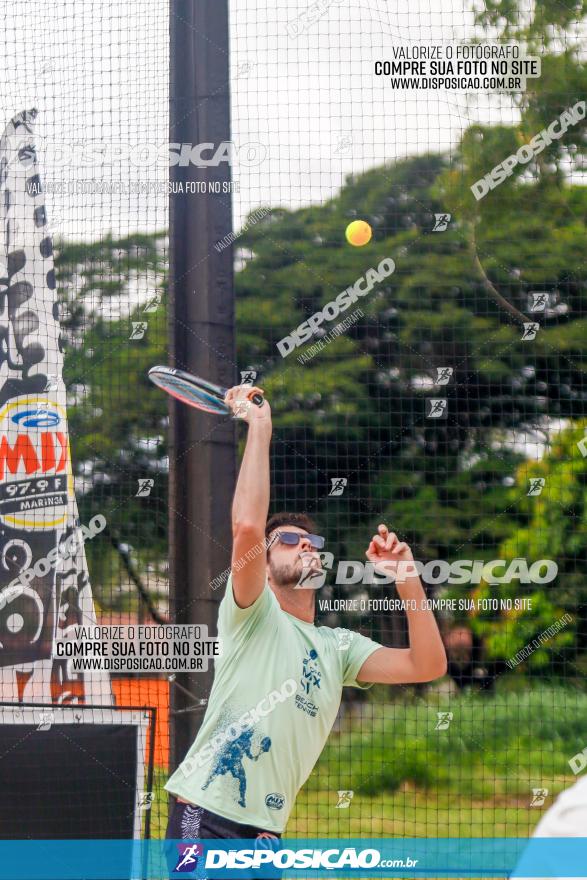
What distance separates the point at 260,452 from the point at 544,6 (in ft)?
15.8

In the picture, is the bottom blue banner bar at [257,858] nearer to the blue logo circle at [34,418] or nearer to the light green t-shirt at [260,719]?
the light green t-shirt at [260,719]

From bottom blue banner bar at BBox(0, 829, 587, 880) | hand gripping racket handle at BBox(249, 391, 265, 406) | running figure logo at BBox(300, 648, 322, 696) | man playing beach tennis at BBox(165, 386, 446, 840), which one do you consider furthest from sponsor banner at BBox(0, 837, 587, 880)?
hand gripping racket handle at BBox(249, 391, 265, 406)

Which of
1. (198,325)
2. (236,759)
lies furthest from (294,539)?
(198,325)

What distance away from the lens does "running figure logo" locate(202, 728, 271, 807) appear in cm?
320

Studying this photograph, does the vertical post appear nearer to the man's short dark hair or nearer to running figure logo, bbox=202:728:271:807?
the man's short dark hair

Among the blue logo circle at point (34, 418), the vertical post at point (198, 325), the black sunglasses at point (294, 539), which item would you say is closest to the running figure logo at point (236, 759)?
the black sunglasses at point (294, 539)

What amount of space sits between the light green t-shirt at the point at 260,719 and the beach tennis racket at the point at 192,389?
0.94 m

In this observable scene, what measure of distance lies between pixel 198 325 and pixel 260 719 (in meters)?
1.71

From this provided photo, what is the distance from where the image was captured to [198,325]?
4.27 metres

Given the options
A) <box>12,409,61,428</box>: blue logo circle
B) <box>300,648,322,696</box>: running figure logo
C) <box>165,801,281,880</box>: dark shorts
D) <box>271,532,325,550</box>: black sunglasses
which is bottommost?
<box>165,801,281,880</box>: dark shorts

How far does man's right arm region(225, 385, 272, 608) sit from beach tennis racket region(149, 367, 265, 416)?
82 centimetres

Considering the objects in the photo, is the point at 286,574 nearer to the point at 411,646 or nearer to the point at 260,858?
the point at 411,646

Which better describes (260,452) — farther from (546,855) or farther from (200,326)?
(546,855)

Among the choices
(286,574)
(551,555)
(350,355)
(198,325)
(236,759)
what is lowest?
(236,759)
